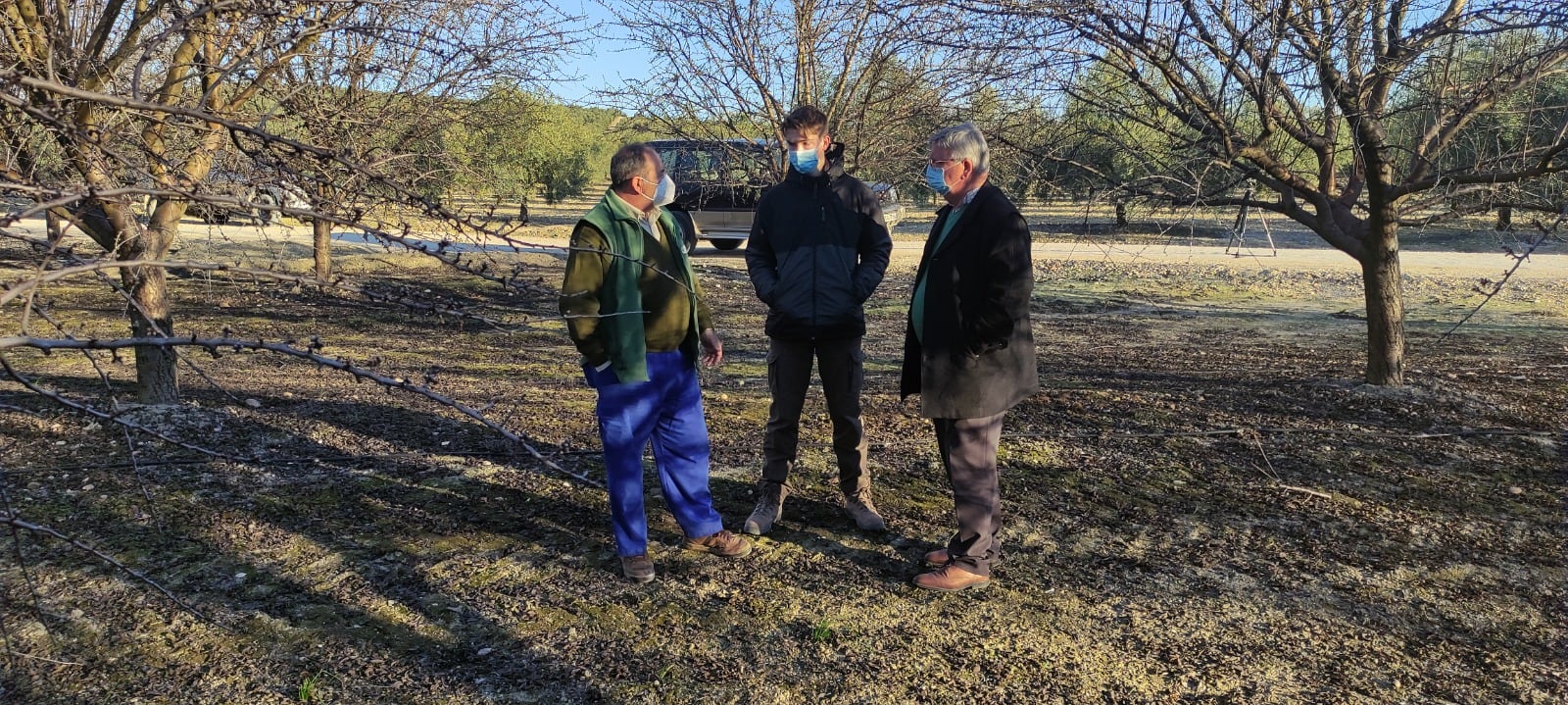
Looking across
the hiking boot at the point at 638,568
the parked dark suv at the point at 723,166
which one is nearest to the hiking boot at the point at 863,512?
the hiking boot at the point at 638,568

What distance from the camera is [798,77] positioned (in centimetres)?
835

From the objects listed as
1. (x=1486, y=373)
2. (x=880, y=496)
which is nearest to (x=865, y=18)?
(x=880, y=496)

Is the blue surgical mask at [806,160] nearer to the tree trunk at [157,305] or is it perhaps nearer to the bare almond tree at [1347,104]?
the bare almond tree at [1347,104]

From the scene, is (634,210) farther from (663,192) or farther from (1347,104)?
(1347,104)

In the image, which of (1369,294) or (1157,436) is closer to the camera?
(1157,436)

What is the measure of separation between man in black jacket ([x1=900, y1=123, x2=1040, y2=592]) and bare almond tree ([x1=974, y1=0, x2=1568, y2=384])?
1864 mm

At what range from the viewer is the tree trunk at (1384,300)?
559cm

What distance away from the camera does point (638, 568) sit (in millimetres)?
3357

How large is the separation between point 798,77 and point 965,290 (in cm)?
567

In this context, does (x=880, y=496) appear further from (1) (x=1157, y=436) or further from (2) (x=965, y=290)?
(1) (x=1157, y=436)

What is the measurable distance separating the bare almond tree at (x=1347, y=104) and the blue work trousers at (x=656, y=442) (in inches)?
106

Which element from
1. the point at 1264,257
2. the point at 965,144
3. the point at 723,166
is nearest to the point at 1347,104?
the point at 965,144

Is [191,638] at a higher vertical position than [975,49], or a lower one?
lower

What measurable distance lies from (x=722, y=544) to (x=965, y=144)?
169 centimetres
